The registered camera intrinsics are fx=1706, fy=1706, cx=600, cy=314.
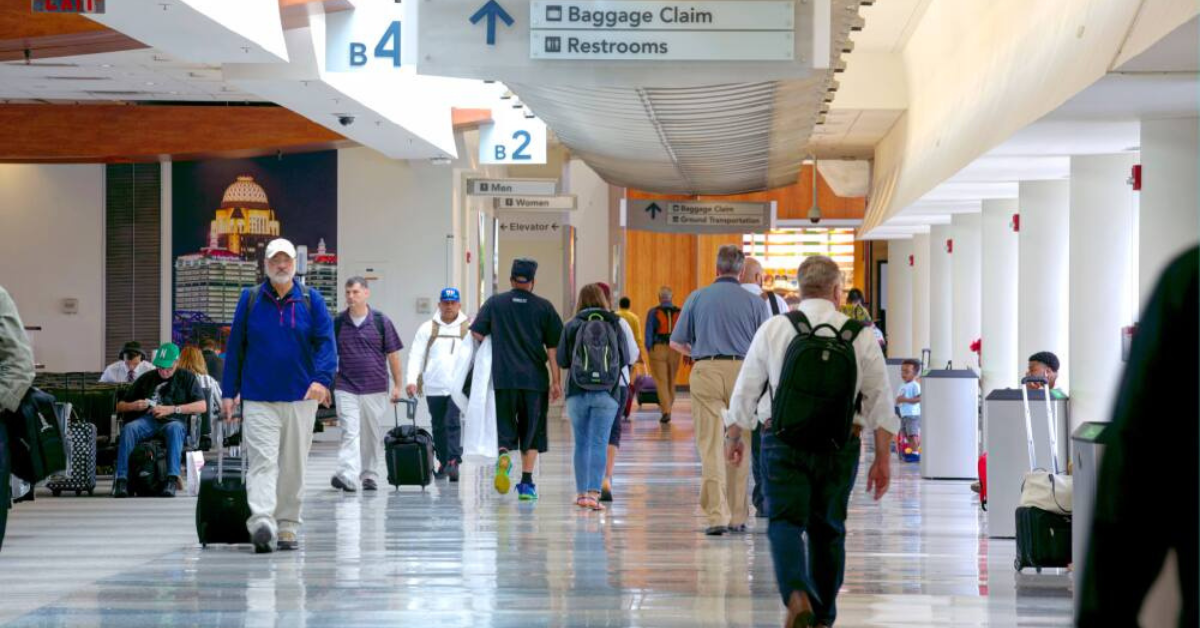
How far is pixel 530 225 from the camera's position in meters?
29.3

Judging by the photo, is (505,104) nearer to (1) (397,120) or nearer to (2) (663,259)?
(1) (397,120)

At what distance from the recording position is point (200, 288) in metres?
23.0

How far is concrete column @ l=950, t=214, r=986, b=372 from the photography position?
19.7 m

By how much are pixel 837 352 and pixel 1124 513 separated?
4.64 meters

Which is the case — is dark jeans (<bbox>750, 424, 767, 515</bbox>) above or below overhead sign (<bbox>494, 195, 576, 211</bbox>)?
below

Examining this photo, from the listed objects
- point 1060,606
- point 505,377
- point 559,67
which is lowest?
point 1060,606

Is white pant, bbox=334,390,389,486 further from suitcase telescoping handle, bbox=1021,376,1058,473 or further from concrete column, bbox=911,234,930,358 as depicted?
concrete column, bbox=911,234,930,358

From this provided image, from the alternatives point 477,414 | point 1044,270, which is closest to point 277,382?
point 477,414

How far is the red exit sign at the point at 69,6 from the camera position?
966 cm

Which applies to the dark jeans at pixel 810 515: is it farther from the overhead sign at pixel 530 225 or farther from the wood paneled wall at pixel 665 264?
the wood paneled wall at pixel 665 264

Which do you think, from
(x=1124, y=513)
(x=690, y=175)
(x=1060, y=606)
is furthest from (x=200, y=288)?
(x=1124, y=513)

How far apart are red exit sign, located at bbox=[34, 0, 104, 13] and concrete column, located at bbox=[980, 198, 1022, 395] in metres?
9.37

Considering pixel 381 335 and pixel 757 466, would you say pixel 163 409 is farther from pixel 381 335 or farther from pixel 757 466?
pixel 757 466

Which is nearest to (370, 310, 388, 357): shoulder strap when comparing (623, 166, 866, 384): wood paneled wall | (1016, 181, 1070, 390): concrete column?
(1016, 181, 1070, 390): concrete column
